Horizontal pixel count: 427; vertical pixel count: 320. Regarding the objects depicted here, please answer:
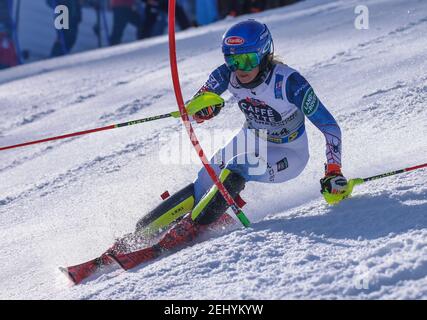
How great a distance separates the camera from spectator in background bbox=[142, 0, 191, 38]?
42.2 ft

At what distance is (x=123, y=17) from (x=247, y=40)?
9.40m

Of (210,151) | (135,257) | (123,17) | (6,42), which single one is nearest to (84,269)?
(135,257)

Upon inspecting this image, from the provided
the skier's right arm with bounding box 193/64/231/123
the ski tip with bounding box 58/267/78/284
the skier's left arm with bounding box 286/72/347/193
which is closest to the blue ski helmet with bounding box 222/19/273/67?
the skier's left arm with bounding box 286/72/347/193

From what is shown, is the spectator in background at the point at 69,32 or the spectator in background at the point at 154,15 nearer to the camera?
the spectator in background at the point at 69,32

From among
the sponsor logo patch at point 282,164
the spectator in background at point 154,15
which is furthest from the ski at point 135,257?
the spectator in background at point 154,15

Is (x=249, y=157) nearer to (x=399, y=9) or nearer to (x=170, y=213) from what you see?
(x=170, y=213)

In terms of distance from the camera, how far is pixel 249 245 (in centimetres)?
405

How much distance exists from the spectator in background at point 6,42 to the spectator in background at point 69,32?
0.70 metres

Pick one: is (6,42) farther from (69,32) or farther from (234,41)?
(234,41)

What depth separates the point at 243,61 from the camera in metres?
4.62

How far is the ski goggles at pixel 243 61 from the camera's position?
4594 mm

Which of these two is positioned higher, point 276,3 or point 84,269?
point 276,3

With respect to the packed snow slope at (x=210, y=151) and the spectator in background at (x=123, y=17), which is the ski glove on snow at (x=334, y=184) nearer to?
the packed snow slope at (x=210, y=151)

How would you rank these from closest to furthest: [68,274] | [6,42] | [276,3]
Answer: [68,274], [6,42], [276,3]
